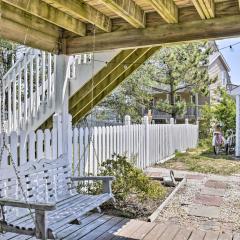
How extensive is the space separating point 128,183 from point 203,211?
4.18ft

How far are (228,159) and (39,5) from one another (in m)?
9.12

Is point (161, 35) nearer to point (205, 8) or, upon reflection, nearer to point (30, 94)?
point (205, 8)

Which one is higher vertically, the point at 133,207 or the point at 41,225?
the point at 41,225

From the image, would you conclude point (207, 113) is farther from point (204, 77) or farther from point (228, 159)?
point (228, 159)

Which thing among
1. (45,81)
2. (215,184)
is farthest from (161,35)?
(215,184)

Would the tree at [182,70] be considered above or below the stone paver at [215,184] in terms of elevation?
above

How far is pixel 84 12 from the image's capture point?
14.2 feet

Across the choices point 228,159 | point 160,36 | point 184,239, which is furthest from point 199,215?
point 228,159

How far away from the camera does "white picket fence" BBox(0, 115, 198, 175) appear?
4.34 meters

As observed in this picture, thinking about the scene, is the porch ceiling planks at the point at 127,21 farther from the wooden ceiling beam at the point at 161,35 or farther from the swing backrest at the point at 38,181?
the swing backrest at the point at 38,181

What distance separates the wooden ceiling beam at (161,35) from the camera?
4.39m

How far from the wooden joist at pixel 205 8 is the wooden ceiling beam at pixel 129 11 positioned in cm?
78

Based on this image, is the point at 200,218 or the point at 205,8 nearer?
the point at 205,8

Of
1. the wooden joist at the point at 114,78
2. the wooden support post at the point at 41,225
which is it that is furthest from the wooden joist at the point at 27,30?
the wooden support post at the point at 41,225
